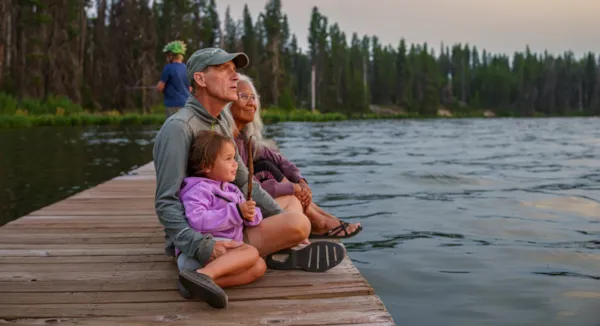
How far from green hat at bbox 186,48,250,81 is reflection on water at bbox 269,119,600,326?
181cm

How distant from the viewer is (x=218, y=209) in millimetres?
3432

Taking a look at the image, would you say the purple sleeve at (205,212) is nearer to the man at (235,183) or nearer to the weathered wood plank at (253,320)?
the man at (235,183)

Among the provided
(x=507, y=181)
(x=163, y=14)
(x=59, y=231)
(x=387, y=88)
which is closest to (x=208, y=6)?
(x=163, y=14)

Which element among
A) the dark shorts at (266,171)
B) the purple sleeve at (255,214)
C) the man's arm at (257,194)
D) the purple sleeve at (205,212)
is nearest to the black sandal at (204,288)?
the purple sleeve at (205,212)

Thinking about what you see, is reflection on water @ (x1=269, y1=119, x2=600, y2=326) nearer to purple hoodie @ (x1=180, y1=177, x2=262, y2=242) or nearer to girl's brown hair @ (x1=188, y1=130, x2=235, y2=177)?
purple hoodie @ (x1=180, y1=177, x2=262, y2=242)

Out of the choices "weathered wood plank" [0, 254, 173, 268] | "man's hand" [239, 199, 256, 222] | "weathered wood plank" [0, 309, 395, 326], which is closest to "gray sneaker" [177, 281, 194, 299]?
"weathered wood plank" [0, 309, 395, 326]

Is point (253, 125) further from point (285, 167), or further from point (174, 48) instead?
point (174, 48)

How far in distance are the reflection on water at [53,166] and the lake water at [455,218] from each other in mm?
29

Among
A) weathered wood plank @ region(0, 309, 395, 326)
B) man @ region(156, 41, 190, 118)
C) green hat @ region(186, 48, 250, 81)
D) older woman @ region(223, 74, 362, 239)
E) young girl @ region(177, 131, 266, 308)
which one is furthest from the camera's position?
man @ region(156, 41, 190, 118)

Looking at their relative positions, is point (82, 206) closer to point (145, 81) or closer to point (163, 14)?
point (145, 81)

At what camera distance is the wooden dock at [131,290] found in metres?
2.97

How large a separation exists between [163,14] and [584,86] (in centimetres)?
7891

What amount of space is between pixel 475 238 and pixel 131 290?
3.97 meters

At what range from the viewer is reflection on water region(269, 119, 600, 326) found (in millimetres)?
4232
